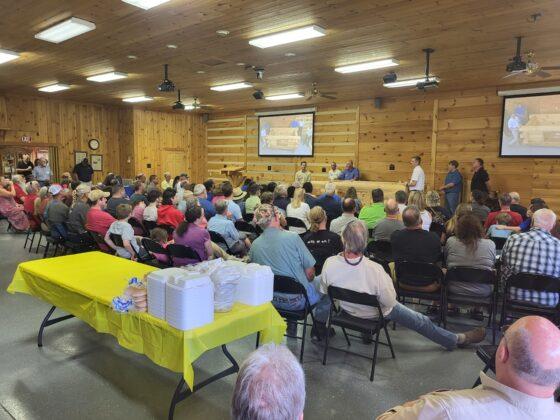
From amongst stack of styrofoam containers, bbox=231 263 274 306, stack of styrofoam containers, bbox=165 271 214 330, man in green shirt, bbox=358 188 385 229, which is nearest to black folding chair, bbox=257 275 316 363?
stack of styrofoam containers, bbox=231 263 274 306

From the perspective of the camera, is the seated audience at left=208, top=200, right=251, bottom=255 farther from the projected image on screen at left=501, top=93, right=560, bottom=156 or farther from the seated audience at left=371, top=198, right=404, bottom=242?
the projected image on screen at left=501, top=93, right=560, bottom=156

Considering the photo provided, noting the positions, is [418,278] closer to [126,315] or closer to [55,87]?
[126,315]

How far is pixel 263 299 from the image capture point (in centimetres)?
269

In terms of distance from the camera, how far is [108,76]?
879 cm

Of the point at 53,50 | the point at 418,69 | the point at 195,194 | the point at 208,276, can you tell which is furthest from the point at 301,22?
the point at 53,50

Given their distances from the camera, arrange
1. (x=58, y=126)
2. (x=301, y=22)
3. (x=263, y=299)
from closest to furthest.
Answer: (x=263, y=299), (x=301, y=22), (x=58, y=126)

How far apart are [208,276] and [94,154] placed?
12.9 metres

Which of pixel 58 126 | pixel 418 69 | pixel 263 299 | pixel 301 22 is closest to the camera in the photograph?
pixel 263 299

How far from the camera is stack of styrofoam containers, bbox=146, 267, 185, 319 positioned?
7.63 feet

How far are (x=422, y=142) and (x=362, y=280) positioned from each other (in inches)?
334

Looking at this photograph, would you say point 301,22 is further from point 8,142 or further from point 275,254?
point 8,142

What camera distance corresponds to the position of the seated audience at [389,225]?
15.4 ft

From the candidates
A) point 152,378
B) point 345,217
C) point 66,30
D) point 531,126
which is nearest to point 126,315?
point 152,378

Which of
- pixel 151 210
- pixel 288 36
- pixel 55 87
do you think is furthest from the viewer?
pixel 55 87
